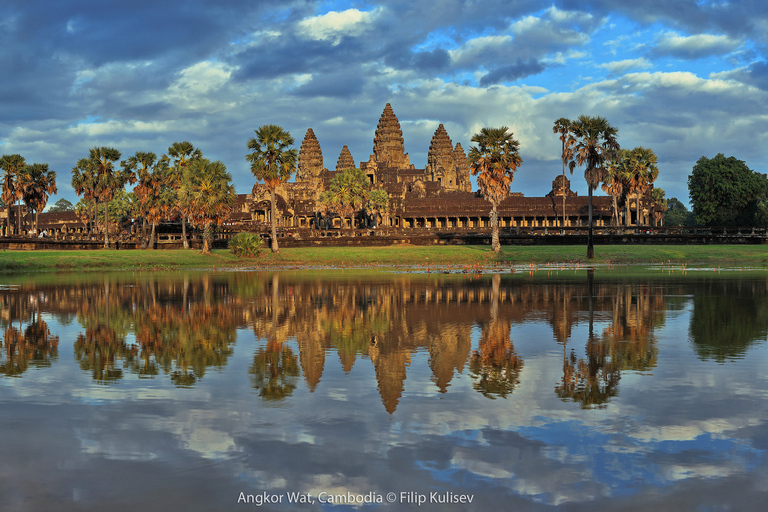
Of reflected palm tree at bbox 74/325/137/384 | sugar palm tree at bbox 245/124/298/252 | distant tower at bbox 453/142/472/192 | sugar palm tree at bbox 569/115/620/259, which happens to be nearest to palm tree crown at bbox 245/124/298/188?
sugar palm tree at bbox 245/124/298/252

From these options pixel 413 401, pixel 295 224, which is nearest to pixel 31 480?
pixel 413 401

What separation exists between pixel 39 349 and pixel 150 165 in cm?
7358

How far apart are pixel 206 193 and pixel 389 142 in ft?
319

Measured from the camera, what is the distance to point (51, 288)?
35812 millimetres

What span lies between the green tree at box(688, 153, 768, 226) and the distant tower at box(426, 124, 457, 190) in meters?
77.9

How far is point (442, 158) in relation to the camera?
17800 cm

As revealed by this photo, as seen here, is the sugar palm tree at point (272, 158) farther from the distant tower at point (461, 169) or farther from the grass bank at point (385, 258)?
the distant tower at point (461, 169)

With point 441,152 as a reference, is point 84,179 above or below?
below

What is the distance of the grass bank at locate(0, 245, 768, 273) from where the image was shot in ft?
191

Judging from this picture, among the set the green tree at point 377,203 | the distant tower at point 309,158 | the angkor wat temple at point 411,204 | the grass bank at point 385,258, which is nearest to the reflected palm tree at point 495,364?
the grass bank at point 385,258

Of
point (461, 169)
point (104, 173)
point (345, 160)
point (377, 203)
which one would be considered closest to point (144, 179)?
point (104, 173)

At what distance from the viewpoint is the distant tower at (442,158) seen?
582 ft

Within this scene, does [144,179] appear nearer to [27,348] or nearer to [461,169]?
[27,348]

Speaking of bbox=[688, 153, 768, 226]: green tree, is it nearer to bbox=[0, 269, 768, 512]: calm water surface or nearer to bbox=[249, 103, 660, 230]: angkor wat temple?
bbox=[249, 103, 660, 230]: angkor wat temple
